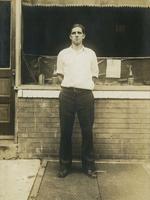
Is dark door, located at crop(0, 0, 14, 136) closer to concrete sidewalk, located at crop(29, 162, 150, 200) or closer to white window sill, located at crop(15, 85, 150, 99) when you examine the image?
white window sill, located at crop(15, 85, 150, 99)

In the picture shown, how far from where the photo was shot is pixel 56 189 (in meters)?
7.44

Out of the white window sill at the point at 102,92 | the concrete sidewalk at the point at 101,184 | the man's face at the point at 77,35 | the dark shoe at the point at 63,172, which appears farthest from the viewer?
the white window sill at the point at 102,92

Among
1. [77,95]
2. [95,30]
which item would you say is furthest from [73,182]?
[95,30]

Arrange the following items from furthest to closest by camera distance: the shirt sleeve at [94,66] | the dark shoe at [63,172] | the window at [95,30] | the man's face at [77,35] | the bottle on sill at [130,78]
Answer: the window at [95,30], the bottle on sill at [130,78], the shirt sleeve at [94,66], the dark shoe at [63,172], the man's face at [77,35]

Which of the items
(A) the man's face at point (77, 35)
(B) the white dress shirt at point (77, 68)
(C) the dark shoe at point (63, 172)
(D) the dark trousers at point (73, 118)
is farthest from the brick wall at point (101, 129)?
(A) the man's face at point (77, 35)

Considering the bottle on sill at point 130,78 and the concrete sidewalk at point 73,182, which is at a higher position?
the bottle on sill at point 130,78

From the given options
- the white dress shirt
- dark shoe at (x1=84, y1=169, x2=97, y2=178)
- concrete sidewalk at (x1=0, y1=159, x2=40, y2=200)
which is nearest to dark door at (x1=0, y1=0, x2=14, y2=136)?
concrete sidewalk at (x1=0, y1=159, x2=40, y2=200)

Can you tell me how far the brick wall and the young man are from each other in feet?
2.49

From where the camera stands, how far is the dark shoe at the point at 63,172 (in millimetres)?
8102

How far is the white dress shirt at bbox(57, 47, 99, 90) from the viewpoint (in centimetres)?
801

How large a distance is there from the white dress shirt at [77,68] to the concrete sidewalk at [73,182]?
149 centimetres

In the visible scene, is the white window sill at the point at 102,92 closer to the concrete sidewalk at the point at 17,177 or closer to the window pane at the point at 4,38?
the window pane at the point at 4,38

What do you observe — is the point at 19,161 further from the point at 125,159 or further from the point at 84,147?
the point at 125,159

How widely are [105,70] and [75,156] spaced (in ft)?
5.47
